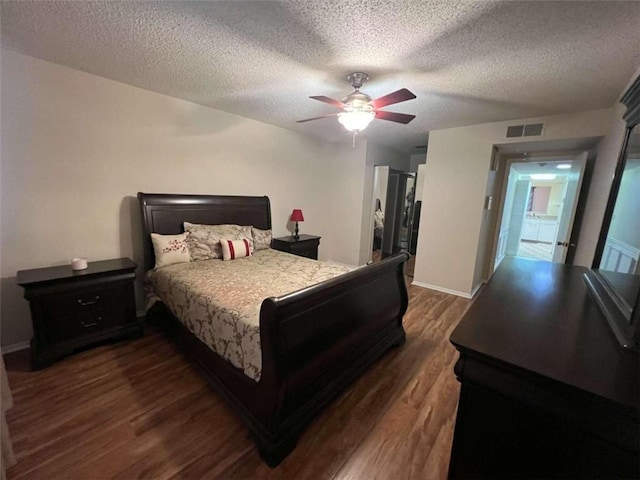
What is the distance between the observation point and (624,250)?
1246mm

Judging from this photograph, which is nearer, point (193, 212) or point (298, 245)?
point (193, 212)

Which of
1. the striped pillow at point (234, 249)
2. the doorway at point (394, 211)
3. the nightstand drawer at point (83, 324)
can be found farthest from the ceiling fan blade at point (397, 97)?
the doorway at point (394, 211)

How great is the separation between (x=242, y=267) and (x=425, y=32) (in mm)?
2434

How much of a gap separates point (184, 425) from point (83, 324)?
145 cm

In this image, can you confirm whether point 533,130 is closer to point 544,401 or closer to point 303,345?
point 544,401

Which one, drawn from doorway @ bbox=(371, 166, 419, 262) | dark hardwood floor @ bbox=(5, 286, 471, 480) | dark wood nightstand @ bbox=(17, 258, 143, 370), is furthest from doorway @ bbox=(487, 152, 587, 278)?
dark wood nightstand @ bbox=(17, 258, 143, 370)

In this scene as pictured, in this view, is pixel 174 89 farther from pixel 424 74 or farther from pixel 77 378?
pixel 77 378

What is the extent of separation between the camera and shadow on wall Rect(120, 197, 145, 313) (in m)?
2.82

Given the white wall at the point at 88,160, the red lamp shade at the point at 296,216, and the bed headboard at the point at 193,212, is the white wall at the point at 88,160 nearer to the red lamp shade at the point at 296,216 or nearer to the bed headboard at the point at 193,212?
the bed headboard at the point at 193,212

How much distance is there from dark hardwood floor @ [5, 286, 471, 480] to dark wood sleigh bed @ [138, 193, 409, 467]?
12 centimetres

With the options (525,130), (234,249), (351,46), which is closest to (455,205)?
(525,130)

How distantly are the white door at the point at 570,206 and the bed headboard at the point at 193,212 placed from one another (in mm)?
3942

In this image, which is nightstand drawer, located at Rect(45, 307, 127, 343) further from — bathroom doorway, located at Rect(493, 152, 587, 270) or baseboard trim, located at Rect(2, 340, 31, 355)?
bathroom doorway, located at Rect(493, 152, 587, 270)

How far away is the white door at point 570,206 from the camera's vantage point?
3156 mm
